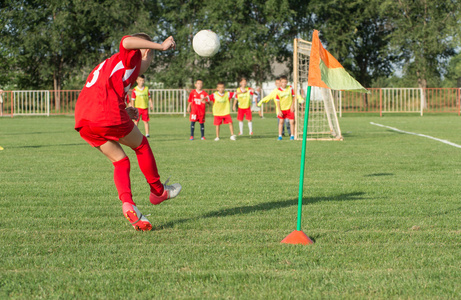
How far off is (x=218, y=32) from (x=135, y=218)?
40543 millimetres

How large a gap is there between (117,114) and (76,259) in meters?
1.34

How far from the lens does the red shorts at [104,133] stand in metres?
4.68

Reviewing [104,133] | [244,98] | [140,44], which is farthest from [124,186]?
[244,98]

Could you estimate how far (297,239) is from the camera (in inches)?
166

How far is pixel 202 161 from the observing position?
10516 millimetres

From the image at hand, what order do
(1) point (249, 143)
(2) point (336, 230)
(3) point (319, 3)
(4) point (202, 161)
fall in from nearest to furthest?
1. (2) point (336, 230)
2. (4) point (202, 161)
3. (1) point (249, 143)
4. (3) point (319, 3)

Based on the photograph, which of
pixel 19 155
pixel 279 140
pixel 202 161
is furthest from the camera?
pixel 279 140

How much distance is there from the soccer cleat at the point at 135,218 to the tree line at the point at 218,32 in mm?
39483

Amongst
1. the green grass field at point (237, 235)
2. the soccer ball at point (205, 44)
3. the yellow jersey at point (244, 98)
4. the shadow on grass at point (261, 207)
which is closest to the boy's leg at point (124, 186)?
the green grass field at point (237, 235)

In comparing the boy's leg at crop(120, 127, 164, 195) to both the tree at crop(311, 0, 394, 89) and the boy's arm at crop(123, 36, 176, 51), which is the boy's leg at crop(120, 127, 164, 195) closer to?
the boy's arm at crop(123, 36, 176, 51)

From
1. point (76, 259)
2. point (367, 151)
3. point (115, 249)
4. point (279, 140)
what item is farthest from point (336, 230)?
point (279, 140)

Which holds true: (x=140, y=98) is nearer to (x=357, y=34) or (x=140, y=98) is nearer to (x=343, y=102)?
(x=343, y=102)

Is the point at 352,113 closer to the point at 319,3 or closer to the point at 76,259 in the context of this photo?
the point at 319,3

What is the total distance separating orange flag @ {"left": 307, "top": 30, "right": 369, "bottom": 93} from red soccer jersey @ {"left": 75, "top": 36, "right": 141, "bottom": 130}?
4.78 ft
